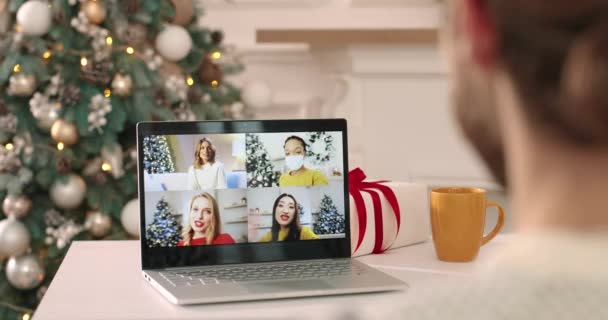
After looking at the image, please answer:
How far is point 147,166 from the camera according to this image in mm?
1309

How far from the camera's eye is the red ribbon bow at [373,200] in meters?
1.41

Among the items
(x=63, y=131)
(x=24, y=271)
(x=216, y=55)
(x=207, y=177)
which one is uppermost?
(x=216, y=55)

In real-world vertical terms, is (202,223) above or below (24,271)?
above

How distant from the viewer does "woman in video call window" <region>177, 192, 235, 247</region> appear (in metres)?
1.31

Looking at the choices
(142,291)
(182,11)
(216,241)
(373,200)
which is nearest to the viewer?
(142,291)

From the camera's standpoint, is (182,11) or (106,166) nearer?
(106,166)

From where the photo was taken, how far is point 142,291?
122 cm

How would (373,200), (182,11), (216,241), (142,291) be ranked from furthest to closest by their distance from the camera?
(182,11) < (373,200) < (216,241) < (142,291)

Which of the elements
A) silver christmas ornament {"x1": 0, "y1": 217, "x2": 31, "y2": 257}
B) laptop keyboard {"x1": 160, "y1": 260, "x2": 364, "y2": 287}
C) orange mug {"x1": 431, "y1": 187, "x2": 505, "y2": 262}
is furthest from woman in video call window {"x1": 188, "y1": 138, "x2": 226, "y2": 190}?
silver christmas ornament {"x1": 0, "y1": 217, "x2": 31, "y2": 257}

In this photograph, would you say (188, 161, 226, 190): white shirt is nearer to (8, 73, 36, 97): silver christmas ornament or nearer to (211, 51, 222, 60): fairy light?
(8, 73, 36, 97): silver christmas ornament

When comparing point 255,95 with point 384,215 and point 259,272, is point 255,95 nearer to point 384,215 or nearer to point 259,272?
point 384,215

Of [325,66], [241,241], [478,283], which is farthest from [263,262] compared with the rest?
[325,66]

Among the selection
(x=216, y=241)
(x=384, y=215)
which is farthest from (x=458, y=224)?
(x=216, y=241)

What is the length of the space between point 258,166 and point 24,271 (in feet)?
4.26
